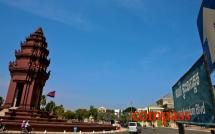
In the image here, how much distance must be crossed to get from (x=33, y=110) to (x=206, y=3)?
3504 centimetres

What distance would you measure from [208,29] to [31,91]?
3657cm

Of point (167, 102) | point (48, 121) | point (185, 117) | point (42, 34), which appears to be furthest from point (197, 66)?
Result: point (167, 102)

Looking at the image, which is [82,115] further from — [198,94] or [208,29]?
[208,29]

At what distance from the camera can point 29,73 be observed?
37594 mm

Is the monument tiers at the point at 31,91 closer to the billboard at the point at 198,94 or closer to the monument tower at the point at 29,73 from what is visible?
the monument tower at the point at 29,73

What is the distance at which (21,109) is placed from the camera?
34094 millimetres

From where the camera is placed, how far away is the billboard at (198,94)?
3.72m

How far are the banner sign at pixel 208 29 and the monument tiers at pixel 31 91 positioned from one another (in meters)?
30.4

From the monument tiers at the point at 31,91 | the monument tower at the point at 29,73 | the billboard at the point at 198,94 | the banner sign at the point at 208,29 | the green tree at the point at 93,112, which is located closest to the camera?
the banner sign at the point at 208,29

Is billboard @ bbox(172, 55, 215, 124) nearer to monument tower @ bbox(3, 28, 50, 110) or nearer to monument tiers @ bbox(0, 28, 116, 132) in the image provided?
monument tiers @ bbox(0, 28, 116, 132)

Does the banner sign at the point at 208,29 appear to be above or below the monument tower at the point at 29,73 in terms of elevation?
below

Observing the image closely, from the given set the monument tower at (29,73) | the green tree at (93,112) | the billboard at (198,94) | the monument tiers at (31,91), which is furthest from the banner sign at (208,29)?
the green tree at (93,112)

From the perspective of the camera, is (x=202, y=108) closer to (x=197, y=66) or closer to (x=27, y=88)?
(x=197, y=66)

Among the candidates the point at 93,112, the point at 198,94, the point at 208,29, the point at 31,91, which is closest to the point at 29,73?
the point at 31,91
